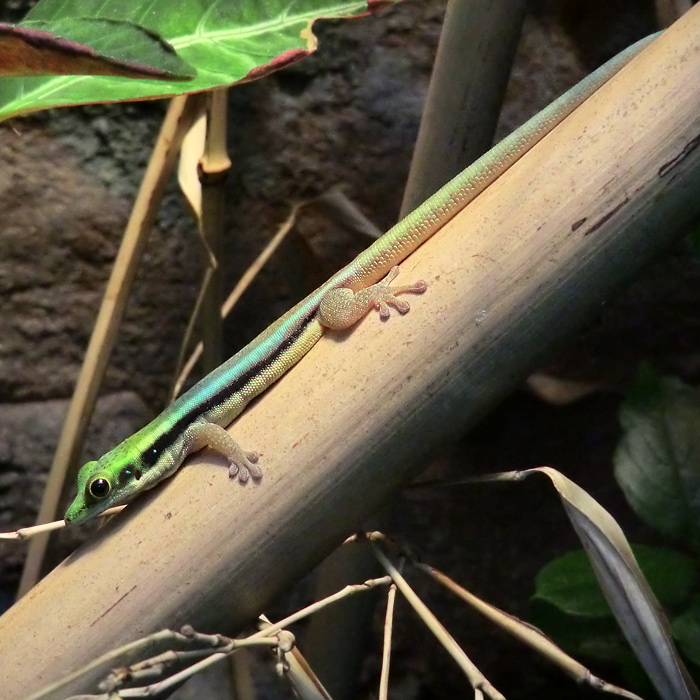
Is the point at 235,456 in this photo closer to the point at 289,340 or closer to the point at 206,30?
the point at 289,340

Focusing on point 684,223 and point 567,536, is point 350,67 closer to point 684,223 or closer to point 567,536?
point 684,223

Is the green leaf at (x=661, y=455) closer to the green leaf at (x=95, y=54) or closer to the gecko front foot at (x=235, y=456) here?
the gecko front foot at (x=235, y=456)

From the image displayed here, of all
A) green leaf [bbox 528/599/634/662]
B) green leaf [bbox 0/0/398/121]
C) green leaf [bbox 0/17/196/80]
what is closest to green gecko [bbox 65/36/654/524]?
green leaf [bbox 0/0/398/121]

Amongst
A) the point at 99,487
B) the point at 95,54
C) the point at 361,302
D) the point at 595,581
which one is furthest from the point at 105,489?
the point at 595,581

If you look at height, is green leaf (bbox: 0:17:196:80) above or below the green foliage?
above

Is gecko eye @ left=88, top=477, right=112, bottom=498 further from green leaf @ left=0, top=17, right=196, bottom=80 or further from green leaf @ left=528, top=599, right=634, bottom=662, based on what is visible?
green leaf @ left=528, top=599, right=634, bottom=662

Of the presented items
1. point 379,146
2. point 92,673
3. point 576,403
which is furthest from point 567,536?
point 92,673
